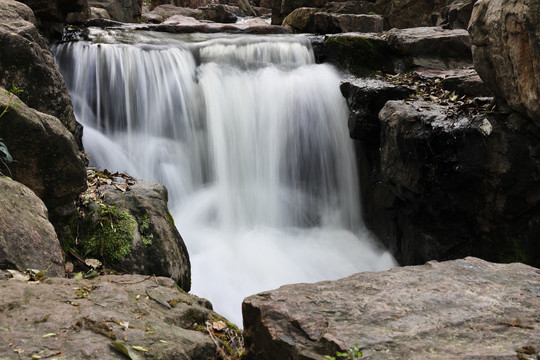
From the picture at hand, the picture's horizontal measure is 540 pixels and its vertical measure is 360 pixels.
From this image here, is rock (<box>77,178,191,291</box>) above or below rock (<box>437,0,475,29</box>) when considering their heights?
below

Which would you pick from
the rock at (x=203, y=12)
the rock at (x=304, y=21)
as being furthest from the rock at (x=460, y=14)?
the rock at (x=203, y=12)

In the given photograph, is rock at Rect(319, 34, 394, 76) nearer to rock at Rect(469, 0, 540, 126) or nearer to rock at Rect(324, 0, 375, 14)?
rock at Rect(469, 0, 540, 126)

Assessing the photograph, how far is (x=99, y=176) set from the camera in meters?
4.50

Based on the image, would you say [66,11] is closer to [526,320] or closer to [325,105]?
[325,105]

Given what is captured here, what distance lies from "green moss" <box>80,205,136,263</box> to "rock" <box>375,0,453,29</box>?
652 inches

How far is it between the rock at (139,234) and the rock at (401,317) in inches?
64.4

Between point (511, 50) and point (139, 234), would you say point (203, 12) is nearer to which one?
point (511, 50)

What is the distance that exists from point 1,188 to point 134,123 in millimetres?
4806

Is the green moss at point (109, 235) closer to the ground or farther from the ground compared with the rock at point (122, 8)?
closer to the ground

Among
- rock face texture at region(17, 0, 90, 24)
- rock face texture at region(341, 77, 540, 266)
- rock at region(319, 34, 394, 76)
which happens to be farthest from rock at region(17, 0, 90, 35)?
rock face texture at region(341, 77, 540, 266)

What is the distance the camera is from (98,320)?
201 cm

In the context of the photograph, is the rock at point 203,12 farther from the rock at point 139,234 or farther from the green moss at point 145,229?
the green moss at point 145,229

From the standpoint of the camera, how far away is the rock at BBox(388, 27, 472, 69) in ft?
28.2

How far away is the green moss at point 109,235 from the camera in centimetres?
363
